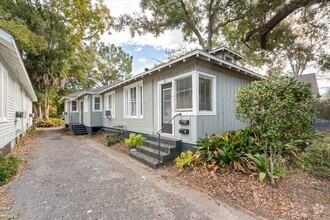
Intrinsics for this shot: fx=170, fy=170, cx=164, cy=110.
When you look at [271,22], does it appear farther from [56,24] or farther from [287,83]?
[56,24]

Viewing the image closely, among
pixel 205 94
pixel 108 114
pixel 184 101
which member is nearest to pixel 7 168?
pixel 184 101

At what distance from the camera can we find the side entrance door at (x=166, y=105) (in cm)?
649

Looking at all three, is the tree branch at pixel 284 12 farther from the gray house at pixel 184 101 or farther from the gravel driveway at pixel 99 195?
the gravel driveway at pixel 99 195

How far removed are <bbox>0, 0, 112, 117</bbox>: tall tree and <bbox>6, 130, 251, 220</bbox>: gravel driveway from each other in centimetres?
1395

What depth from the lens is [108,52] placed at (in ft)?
90.8

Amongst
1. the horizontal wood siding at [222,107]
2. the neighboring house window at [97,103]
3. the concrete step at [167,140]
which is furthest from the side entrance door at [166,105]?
the neighboring house window at [97,103]

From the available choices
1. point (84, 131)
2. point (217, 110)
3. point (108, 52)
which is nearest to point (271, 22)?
point (217, 110)

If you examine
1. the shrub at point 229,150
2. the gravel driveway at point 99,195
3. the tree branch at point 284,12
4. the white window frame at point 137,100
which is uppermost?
the tree branch at point 284,12

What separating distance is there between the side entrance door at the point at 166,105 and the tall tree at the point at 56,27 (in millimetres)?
13168

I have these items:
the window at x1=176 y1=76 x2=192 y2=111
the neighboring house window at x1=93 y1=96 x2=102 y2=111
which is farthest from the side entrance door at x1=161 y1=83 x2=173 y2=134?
the neighboring house window at x1=93 y1=96 x2=102 y2=111

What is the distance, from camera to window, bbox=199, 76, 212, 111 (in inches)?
217

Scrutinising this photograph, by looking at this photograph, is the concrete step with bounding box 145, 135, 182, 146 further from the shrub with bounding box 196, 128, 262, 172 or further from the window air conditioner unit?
the window air conditioner unit

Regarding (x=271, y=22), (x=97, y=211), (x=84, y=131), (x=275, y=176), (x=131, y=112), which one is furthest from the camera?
(x=84, y=131)

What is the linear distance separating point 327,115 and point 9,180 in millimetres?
16279
